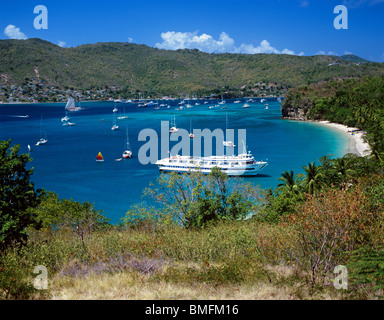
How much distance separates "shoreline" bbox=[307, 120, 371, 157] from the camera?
176 feet

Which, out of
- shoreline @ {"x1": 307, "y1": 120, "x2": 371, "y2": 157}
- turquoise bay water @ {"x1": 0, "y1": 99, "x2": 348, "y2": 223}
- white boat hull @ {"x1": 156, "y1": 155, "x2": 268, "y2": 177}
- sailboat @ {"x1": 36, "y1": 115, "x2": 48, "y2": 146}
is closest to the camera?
turquoise bay water @ {"x1": 0, "y1": 99, "x2": 348, "y2": 223}

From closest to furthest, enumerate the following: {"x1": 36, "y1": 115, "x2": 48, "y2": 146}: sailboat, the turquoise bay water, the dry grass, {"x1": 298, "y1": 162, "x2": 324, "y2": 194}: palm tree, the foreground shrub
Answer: the dry grass
the foreground shrub
{"x1": 298, "y1": 162, "x2": 324, "y2": 194}: palm tree
the turquoise bay water
{"x1": 36, "y1": 115, "x2": 48, "y2": 146}: sailboat

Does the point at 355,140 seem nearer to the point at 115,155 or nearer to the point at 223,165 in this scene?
the point at 223,165

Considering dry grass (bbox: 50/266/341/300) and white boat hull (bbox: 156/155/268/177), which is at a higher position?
dry grass (bbox: 50/266/341/300)

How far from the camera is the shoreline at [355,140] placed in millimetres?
53519

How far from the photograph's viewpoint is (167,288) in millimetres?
7977

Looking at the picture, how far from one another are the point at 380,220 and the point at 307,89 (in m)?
112

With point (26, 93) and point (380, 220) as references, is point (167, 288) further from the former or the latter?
point (26, 93)

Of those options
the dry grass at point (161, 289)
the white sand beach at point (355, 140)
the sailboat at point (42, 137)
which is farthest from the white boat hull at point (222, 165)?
the sailboat at point (42, 137)

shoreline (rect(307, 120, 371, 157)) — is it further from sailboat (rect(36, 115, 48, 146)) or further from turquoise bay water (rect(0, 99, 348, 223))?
sailboat (rect(36, 115, 48, 146))

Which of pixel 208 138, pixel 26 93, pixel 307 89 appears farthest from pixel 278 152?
pixel 26 93

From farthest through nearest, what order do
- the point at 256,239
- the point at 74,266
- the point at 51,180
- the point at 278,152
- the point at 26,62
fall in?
1. the point at 26,62
2. the point at 278,152
3. the point at 51,180
4. the point at 256,239
5. the point at 74,266

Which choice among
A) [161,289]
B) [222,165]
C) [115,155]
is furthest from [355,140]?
[161,289]

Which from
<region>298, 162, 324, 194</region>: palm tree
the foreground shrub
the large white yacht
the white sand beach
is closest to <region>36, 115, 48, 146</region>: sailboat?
the large white yacht
